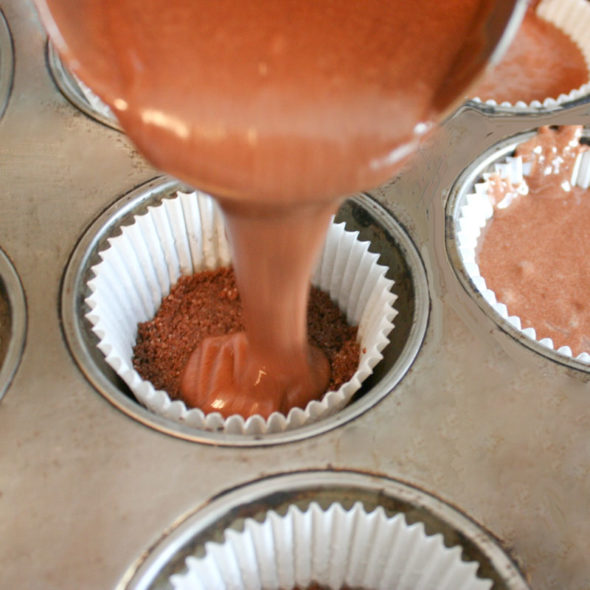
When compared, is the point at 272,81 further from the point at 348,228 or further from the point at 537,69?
the point at 537,69

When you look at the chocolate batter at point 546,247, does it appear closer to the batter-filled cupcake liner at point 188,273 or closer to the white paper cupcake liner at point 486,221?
the white paper cupcake liner at point 486,221

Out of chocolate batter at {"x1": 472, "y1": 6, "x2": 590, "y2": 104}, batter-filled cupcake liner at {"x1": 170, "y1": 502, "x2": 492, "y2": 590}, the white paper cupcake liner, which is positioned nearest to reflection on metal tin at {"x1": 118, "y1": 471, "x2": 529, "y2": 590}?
batter-filled cupcake liner at {"x1": 170, "y1": 502, "x2": 492, "y2": 590}

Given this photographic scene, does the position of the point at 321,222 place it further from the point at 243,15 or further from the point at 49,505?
the point at 49,505

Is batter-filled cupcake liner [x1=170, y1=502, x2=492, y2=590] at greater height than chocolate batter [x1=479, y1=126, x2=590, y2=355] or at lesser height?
lesser

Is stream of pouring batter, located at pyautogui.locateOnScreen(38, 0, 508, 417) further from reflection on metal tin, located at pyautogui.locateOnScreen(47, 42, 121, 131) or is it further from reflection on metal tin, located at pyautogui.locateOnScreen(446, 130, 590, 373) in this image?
reflection on metal tin, located at pyautogui.locateOnScreen(47, 42, 121, 131)

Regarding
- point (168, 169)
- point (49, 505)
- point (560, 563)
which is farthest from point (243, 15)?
point (560, 563)
